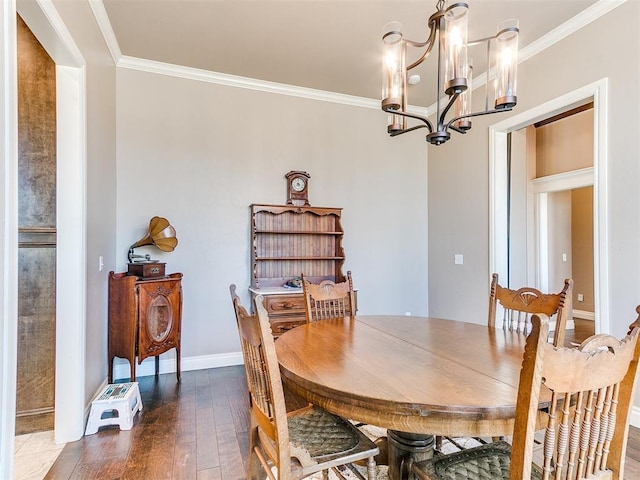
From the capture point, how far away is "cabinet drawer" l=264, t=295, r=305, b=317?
10.5ft

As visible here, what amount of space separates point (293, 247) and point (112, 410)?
2144 millimetres

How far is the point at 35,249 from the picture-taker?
223cm

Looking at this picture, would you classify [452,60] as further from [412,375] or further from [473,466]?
[473,466]

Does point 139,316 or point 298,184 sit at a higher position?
point 298,184

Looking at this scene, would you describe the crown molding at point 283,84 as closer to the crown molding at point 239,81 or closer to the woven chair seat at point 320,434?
the crown molding at point 239,81

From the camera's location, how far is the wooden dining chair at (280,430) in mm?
1144

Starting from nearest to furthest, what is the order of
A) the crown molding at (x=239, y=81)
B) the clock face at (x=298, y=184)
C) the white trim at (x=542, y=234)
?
1. the crown molding at (x=239, y=81)
2. the clock face at (x=298, y=184)
3. the white trim at (x=542, y=234)

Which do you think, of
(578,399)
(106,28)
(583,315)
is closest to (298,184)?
(106,28)

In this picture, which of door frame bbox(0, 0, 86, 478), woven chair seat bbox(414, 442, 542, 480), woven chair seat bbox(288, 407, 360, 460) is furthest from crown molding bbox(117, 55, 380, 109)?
woven chair seat bbox(414, 442, 542, 480)

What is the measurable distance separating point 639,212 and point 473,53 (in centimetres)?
191

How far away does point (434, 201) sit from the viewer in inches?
171

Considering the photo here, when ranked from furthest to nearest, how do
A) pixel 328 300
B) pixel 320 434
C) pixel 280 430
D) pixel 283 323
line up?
pixel 283 323 < pixel 328 300 < pixel 320 434 < pixel 280 430

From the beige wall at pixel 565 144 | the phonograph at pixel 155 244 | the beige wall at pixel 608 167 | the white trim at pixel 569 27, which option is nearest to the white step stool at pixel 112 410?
the phonograph at pixel 155 244

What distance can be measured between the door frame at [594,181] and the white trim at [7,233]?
336 centimetres
